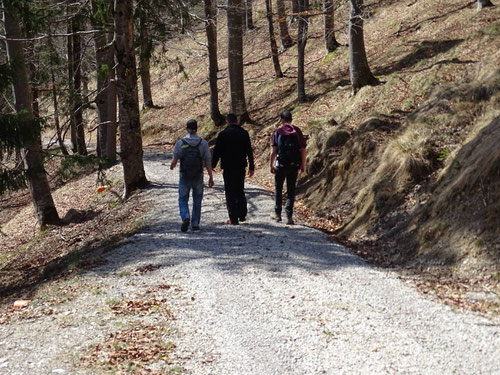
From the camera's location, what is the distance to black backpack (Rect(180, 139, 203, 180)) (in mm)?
10484

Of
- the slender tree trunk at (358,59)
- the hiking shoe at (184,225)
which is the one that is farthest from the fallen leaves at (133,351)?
the slender tree trunk at (358,59)

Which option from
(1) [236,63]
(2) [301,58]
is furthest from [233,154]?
(1) [236,63]

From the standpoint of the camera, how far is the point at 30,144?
14.4 metres

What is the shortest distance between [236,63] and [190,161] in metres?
12.7

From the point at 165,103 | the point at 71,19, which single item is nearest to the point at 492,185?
the point at 71,19

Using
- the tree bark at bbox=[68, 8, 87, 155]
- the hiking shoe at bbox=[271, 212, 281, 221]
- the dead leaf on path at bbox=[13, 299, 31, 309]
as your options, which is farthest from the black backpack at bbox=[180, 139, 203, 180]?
the tree bark at bbox=[68, 8, 87, 155]

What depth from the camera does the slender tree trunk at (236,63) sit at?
2177cm

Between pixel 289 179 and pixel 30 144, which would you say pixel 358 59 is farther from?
pixel 30 144

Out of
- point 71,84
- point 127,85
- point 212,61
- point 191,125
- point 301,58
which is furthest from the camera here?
point 212,61

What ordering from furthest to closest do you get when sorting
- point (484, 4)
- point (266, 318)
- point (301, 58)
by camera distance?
point (301, 58) → point (484, 4) → point (266, 318)

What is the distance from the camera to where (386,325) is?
592 cm

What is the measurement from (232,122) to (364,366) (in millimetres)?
6569

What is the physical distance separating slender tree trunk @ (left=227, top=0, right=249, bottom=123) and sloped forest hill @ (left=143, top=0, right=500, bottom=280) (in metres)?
0.93

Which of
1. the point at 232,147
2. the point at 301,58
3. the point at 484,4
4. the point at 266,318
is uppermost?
the point at 484,4
